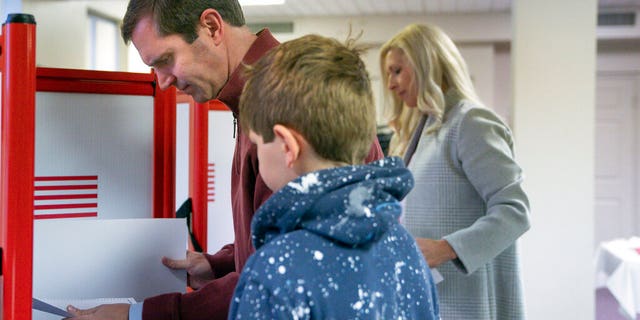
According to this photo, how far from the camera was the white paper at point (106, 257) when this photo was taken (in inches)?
49.0

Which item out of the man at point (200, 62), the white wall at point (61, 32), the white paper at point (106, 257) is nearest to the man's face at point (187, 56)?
the man at point (200, 62)

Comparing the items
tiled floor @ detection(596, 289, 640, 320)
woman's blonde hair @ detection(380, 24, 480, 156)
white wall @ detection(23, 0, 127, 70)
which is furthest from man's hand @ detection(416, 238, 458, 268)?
tiled floor @ detection(596, 289, 640, 320)

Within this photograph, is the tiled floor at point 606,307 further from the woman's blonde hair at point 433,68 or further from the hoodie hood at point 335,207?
the hoodie hood at point 335,207

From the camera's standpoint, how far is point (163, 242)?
134cm

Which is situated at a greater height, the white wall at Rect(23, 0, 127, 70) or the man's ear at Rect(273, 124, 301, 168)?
the white wall at Rect(23, 0, 127, 70)

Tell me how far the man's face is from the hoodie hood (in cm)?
45

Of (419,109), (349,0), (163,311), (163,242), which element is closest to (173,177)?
(163,242)

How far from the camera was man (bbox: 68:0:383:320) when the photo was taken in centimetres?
108

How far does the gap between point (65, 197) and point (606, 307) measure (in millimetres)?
5451

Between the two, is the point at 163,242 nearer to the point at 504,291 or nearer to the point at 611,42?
the point at 504,291

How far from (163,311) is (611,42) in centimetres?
640

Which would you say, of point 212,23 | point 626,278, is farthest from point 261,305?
point 626,278

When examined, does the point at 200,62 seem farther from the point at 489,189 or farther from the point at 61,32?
the point at 61,32

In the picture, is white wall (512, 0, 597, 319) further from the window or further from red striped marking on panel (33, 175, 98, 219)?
the window
